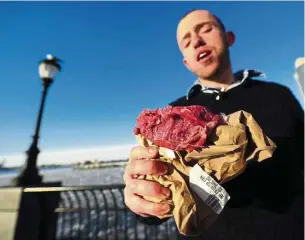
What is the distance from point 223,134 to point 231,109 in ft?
2.72

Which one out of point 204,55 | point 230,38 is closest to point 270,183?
→ point 204,55

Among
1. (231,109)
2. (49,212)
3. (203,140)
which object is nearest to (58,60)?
(49,212)

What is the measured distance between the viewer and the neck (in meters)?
2.04

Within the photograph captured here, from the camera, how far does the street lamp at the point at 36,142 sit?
6156 millimetres

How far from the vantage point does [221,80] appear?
6.76 ft

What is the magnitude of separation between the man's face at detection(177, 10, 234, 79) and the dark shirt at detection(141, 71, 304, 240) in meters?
0.32

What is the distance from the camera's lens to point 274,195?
1.48 meters

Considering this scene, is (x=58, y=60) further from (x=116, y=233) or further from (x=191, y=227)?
(x=191, y=227)

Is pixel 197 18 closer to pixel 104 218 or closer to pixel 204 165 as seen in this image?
pixel 204 165

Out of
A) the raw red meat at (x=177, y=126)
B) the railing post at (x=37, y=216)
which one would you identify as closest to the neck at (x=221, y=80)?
the raw red meat at (x=177, y=126)

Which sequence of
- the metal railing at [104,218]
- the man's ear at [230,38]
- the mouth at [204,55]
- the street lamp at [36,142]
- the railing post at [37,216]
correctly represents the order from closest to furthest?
the mouth at [204,55] < the man's ear at [230,38] < the railing post at [37,216] < the metal railing at [104,218] < the street lamp at [36,142]

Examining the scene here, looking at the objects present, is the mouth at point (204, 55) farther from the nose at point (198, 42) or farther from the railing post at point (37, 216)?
the railing post at point (37, 216)

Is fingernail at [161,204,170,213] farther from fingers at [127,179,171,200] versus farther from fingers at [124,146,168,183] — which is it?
fingers at [124,146,168,183]

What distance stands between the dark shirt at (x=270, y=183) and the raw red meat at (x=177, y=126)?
614 millimetres
